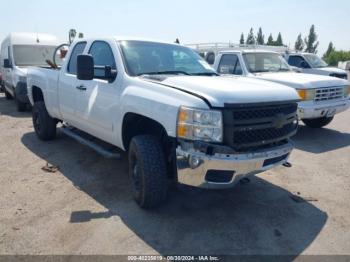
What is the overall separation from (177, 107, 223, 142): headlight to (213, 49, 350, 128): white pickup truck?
4.28 m

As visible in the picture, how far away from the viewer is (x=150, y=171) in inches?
138

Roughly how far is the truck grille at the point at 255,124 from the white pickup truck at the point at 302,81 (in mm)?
3441

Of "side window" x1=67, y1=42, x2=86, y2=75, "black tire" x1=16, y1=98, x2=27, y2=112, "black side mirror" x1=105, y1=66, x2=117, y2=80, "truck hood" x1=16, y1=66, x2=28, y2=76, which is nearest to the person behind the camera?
"black side mirror" x1=105, y1=66, x2=117, y2=80

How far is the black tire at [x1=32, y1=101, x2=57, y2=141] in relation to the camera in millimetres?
6383

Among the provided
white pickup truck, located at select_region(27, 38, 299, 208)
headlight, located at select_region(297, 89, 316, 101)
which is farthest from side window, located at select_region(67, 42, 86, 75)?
headlight, located at select_region(297, 89, 316, 101)

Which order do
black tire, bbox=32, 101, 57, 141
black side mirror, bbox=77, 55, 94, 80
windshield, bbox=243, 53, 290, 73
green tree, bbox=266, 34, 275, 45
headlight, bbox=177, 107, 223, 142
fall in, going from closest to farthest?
headlight, bbox=177, 107, 223, 142, black side mirror, bbox=77, 55, 94, 80, black tire, bbox=32, 101, 57, 141, windshield, bbox=243, 53, 290, 73, green tree, bbox=266, 34, 275, 45

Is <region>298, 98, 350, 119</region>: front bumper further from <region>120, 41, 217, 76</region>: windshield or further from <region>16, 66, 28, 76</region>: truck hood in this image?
<region>16, 66, 28, 76</region>: truck hood

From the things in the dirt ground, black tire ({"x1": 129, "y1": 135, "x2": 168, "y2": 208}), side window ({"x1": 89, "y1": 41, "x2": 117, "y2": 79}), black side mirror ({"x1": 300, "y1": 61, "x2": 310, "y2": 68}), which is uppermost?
side window ({"x1": 89, "y1": 41, "x2": 117, "y2": 79})

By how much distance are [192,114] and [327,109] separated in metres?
4.90

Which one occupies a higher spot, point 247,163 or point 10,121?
point 247,163

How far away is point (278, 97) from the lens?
11.6 feet

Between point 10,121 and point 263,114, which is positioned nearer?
point 263,114

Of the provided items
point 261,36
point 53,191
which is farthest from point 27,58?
point 261,36

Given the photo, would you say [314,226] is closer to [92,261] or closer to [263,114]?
[263,114]
